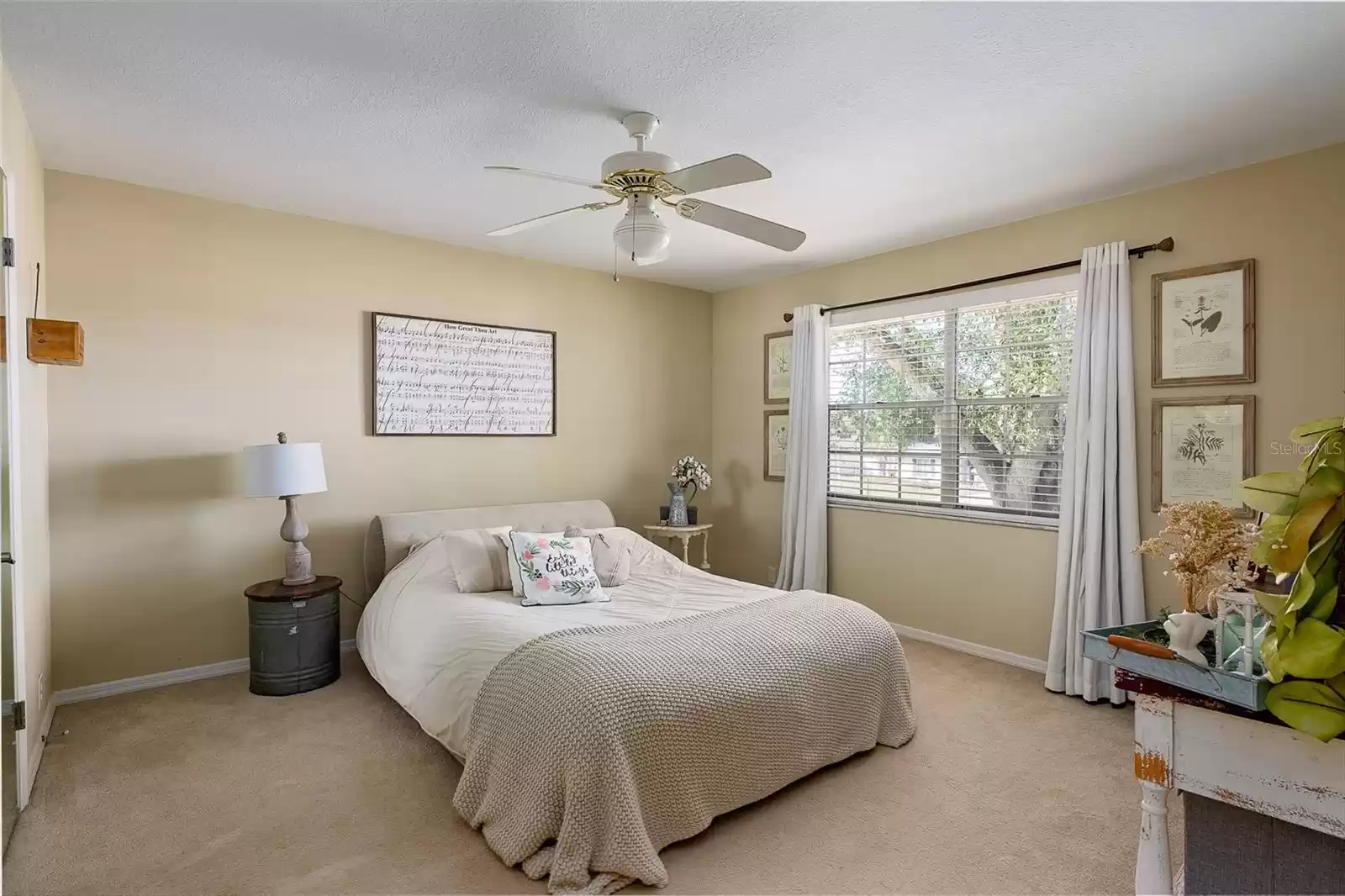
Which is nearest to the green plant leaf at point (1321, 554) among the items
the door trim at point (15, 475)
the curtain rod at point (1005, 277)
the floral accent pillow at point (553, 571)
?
the floral accent pillow at point (553, 571)

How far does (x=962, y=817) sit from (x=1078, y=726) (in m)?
1.13

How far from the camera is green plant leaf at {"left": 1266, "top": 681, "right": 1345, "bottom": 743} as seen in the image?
33.8 inches

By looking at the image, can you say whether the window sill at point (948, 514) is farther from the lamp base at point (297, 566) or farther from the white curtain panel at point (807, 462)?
the lamp base at point (297, 566)

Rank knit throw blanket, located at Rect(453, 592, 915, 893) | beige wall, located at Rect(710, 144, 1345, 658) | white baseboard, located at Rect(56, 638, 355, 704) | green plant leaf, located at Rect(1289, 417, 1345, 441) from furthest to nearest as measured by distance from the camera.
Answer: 1. white baseboard, located at Rect(56, 638, 355, 704)
2. beige wall, located at Rect(710, 144, 1345, 658)
3. knit throw blanket, located at Rect(453, 592, 915, 893)
4. green plant leaf, located at Rect(1289, 417, 1345, 441)

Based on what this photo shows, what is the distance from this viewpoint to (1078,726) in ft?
10.2

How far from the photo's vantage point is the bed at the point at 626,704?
6.64 ft

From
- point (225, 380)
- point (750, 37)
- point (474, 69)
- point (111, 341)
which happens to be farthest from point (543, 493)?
point (750, 37)

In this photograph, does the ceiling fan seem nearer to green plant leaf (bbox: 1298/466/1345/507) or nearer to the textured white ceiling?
the textured white ceiling

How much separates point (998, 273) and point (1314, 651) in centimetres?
353

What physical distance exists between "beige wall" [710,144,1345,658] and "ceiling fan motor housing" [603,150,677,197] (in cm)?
241

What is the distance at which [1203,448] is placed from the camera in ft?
10.5

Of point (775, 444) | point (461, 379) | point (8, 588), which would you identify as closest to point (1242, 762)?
point (8, 588)

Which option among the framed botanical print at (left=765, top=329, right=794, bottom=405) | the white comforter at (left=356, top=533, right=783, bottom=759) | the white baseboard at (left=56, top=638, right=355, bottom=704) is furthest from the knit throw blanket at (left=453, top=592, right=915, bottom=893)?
the framed botanical print at (left=765, top=329, right=794, bottom=405)

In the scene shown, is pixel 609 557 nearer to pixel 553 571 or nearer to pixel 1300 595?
pixel 553 571
